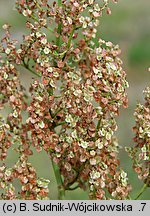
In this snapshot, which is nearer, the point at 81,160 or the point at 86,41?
the point at 81,160

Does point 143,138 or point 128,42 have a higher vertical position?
point 128,42

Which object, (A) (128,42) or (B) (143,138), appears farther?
(A) (128,42)

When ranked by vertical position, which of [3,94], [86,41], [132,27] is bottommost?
[3,94]

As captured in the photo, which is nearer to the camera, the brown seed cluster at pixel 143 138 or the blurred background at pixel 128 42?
the brown seed cluster at pixel 143 138

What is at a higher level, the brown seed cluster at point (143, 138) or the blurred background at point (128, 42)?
the blurred background at point (128, 42)

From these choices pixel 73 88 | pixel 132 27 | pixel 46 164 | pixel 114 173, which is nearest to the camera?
pixel 73 88

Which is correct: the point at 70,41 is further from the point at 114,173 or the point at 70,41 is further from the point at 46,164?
the point at 46,164

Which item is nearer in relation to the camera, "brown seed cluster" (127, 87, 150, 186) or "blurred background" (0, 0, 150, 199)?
"brown seed cluster" (127, 87, 150, 186)

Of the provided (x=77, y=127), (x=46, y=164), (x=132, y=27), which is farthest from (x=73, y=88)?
(x=132, y=27)
